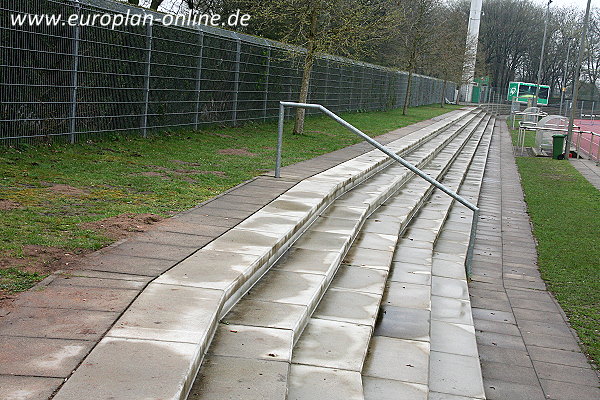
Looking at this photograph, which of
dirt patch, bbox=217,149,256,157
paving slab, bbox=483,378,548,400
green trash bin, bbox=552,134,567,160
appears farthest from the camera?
green trash bin, bbox=552,134,567,160

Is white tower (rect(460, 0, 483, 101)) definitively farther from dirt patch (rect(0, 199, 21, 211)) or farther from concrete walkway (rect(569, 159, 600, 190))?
dirt patch (rect(0, 199, 21, 211))

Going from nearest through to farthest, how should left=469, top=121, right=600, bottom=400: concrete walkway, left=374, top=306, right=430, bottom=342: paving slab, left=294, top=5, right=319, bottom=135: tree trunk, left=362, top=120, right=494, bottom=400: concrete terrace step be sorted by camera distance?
left=362, top=120, right=494, bottom=400: concrete terrace step
left=469, top=121, right=600, bottom=400: concrete walkway
left=374, top=306, right=430, bottom=342: paving slab
left=294, top=5, right=319, bottom=135: tree trunk

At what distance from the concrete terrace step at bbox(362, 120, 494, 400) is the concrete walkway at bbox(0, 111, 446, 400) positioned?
1.65m

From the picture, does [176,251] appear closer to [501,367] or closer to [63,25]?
[501,367]

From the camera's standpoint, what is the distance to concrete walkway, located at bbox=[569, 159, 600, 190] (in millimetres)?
19436

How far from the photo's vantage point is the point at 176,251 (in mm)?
5723

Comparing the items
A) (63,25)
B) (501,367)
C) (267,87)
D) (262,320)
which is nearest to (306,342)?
(262,320)

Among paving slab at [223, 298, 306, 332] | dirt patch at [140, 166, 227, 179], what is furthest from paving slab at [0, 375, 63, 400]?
dirt patch at [140, 166, 227, 179]

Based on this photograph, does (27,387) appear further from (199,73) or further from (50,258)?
(199,73)

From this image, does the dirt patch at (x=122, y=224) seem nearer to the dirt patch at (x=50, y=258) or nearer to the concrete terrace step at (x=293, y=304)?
the dirt patch at (x=50, y=258)

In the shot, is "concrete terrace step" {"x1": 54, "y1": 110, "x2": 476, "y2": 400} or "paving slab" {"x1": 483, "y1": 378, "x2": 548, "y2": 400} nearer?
"concrete terrace step" {"x1": 54, "y1": 110, "x2": 476, "y2": 400}

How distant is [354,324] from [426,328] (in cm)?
78

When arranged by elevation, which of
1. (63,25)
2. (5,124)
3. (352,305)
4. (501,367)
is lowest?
(501,367)

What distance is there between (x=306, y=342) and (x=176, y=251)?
144 centimetres
